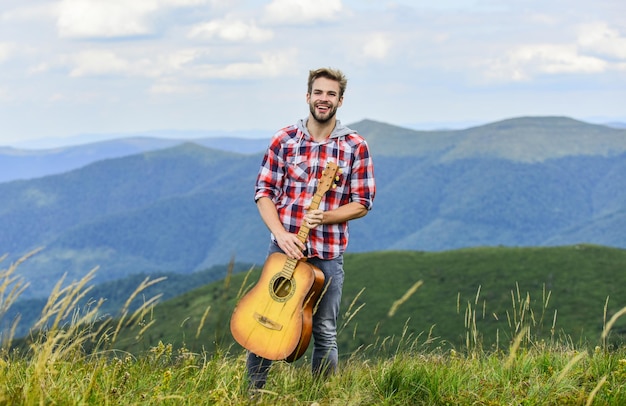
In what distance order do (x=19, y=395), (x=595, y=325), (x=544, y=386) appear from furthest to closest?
(x=595, y=325) → (x=544, y=386) → (x=19, y=395)

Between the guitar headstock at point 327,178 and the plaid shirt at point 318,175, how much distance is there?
130 mm

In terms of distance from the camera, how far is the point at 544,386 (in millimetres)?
6164

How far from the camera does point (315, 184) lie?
665cm

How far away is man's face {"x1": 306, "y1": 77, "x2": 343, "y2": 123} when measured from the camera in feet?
21.4

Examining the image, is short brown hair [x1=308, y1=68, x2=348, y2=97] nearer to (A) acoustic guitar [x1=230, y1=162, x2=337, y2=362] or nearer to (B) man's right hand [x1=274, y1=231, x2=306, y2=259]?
(A) acoustic guitar [x1=230, y1=162, x2=337, y2=362]

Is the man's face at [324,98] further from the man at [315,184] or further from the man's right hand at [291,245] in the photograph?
the man's right hand at [291,245]

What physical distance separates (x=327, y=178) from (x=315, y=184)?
199mm

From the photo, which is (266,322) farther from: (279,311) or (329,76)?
(329,76)

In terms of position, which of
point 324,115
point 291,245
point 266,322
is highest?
point 324,115

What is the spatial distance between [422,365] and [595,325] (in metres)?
104

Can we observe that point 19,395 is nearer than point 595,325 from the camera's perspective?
Yes

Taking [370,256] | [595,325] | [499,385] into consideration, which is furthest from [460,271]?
[499,385]

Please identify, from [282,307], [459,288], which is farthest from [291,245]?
[459,288]

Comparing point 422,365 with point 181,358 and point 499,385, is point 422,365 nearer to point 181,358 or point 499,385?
point 499,385
